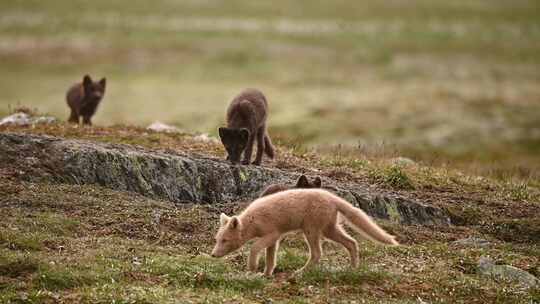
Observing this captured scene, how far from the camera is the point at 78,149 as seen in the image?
Answer: 1911cm

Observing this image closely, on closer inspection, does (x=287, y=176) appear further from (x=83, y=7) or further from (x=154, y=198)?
(x=83, y=7)

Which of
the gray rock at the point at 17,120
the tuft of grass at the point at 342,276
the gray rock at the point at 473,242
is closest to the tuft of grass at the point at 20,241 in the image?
the tuft of grass at the point at 342,276

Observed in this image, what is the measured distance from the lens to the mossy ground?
13.6 m

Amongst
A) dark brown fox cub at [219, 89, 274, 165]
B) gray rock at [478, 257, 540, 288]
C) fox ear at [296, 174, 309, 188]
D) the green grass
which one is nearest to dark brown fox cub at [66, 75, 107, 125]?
dark brown fox cub at [219, 89, 274, 165]

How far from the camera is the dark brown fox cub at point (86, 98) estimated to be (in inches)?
1219

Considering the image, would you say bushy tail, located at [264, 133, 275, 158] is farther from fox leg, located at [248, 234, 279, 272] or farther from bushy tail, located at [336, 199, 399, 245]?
fox leg, located at [248, 234, 279, 272]

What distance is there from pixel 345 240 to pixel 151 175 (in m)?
5.68

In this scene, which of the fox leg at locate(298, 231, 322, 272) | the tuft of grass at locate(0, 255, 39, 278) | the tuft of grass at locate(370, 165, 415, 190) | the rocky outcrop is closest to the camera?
the tuft of grass at locate(0, 255, 39, 278)

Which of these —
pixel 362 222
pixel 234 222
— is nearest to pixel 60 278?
pixel 234 222

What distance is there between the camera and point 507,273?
15812 mm

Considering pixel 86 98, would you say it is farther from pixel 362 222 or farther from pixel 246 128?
pixel 362 222

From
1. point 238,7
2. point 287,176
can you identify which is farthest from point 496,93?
point 238,7

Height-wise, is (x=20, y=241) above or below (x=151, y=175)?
below

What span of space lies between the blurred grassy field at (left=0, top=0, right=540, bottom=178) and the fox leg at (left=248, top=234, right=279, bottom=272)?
10.8m
